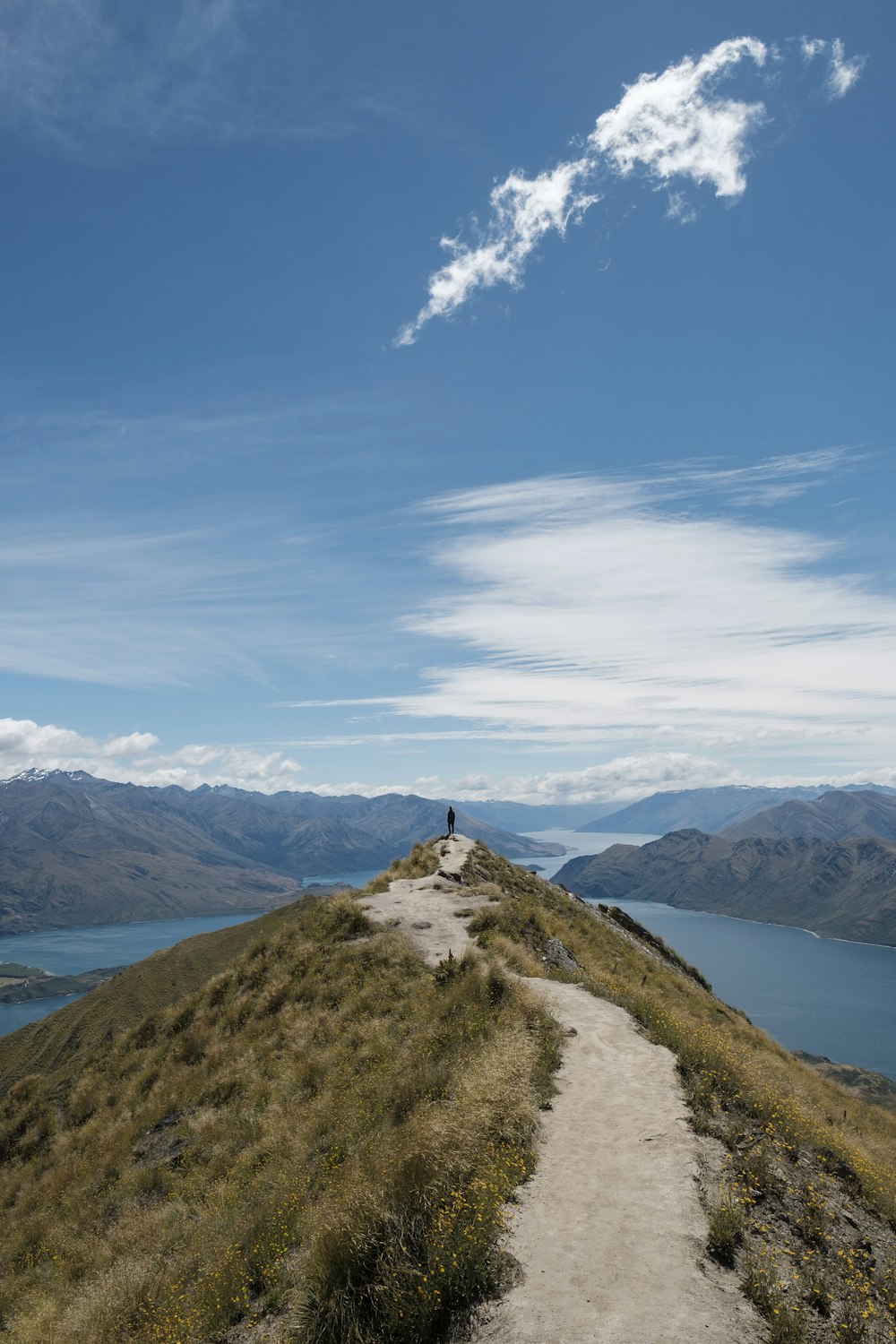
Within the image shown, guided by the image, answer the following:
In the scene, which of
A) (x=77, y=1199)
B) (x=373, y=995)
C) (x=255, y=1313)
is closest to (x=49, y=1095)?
(x=77, y=1199)

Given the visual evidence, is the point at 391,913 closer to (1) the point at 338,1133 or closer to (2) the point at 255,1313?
(1) the point at 338,1133

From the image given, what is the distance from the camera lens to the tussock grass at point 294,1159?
9.65 metres

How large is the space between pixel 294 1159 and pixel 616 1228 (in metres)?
8.56

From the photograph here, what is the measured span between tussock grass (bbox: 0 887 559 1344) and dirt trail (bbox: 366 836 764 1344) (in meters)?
0.61

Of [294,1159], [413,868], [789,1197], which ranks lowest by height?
[294,1159]

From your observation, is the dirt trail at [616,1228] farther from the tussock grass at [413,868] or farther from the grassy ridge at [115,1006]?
the grassy ridge at [115,1006]

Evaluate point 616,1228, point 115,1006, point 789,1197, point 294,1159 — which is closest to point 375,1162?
point 616,1228

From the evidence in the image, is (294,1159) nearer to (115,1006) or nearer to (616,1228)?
(616,1228)

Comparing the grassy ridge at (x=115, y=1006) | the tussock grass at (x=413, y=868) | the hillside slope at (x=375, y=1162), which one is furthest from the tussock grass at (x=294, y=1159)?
the grassy ridge at (x=115, y=1006)

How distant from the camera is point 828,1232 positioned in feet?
35.2

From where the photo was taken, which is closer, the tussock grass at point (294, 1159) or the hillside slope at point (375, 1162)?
the hillside slope at point (375, 1162)

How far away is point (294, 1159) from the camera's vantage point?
15.4 metres

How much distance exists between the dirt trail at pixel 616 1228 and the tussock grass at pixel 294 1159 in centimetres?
61

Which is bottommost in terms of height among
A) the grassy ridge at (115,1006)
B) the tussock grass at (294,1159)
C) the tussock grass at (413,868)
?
the grassy ridge at (115,1006)
